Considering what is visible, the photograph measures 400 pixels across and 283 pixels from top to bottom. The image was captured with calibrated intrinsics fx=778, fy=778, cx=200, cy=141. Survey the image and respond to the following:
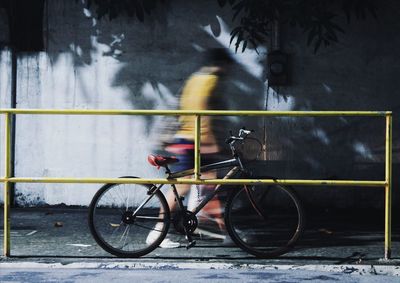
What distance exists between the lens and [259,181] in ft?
22.5

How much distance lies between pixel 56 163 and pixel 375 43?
169 inches

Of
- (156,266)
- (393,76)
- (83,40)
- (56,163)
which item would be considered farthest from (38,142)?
(393,76)

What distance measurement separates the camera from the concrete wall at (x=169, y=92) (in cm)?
974

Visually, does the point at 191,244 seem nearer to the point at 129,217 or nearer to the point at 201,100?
the point at 129,217

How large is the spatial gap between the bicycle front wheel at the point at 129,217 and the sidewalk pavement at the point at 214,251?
0.13m

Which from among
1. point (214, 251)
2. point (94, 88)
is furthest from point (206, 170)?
point (94, 88)

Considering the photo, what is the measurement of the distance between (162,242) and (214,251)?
59 cm

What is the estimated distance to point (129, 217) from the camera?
7.21 meters

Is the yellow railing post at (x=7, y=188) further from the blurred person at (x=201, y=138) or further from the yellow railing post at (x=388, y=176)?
the yellow railing post at (x=388, y=176)

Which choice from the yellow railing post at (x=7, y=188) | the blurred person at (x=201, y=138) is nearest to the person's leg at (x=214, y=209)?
the blurred person at (x=201, y=138)

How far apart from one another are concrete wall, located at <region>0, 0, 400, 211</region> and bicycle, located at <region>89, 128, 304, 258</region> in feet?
8.38

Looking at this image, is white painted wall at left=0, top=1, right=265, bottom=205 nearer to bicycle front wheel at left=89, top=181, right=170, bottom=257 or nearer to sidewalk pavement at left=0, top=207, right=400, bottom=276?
sidewalk pavement at left=0, top=207, right=400, bottom=276

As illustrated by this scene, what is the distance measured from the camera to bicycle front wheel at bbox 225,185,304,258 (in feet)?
22.9

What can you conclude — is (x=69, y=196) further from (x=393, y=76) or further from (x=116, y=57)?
(x=393, y=76)
